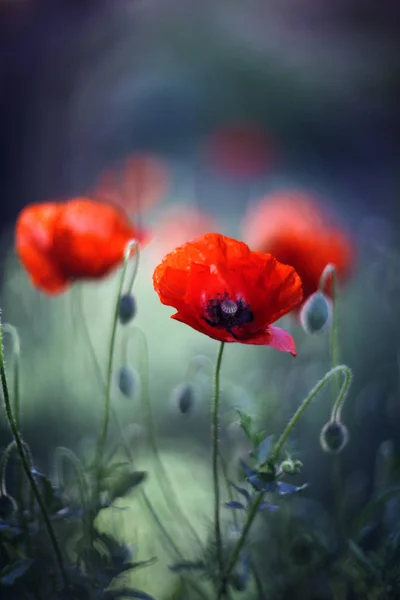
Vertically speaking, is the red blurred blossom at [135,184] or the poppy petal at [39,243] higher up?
the red blurred blossom at [135,184]

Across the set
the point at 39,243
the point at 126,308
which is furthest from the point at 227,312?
the point at 39,243

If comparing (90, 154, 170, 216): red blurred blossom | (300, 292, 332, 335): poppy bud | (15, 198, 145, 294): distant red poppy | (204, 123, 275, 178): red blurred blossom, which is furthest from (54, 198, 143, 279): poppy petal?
(204, 123, 275, 178): red blurred blossom

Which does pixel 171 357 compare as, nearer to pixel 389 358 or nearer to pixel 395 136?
pixel 389 358

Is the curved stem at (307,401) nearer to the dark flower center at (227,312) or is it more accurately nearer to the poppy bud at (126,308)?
the dark flower center at (227,312)

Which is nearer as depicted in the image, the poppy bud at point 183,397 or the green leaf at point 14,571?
the green leaf at point 14,571

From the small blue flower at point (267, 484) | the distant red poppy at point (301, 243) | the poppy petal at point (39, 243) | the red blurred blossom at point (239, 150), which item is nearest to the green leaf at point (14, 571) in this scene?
the small blue flower at point (267, 484)

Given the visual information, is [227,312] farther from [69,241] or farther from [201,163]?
[201,163]

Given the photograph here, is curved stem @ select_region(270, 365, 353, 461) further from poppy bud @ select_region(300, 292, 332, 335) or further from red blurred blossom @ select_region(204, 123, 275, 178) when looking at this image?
red blurred blossom @ select_region(204, 123, 275, 178)
